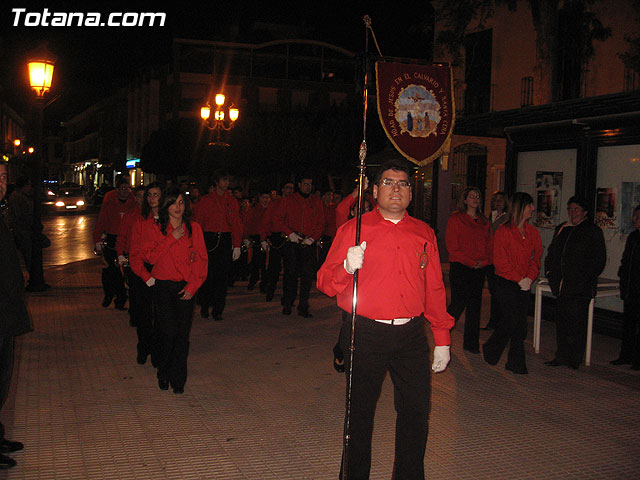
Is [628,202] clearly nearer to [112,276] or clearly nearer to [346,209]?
[346,209]

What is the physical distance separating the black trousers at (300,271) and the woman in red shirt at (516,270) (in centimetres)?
369

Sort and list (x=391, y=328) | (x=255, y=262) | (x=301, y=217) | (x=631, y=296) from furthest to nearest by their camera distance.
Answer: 1. (x=255, y=262)
2. (x=301, y=217)
3. (x=631, y=296)
4. (x=391, y=328)

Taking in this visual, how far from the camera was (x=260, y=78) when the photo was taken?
169 feet

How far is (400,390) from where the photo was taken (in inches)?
155

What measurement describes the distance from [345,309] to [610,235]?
6863 mm

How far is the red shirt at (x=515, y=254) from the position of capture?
7.08 m

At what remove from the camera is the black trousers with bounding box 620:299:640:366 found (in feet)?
24.6

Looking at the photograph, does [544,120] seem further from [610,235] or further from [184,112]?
[184,112]

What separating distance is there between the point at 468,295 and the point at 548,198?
10.7ft

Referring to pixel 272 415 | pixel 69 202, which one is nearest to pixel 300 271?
pixel 272 415

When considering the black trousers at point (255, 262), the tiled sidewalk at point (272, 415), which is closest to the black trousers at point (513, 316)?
the tiled sidewalk at point (272, 415)

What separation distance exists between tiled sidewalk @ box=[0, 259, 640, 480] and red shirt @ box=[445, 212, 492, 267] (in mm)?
1156

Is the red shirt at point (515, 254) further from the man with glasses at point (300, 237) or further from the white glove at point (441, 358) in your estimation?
the man with glasses at point (300, 237)

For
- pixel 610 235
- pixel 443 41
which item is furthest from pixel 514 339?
pixel 443 41
